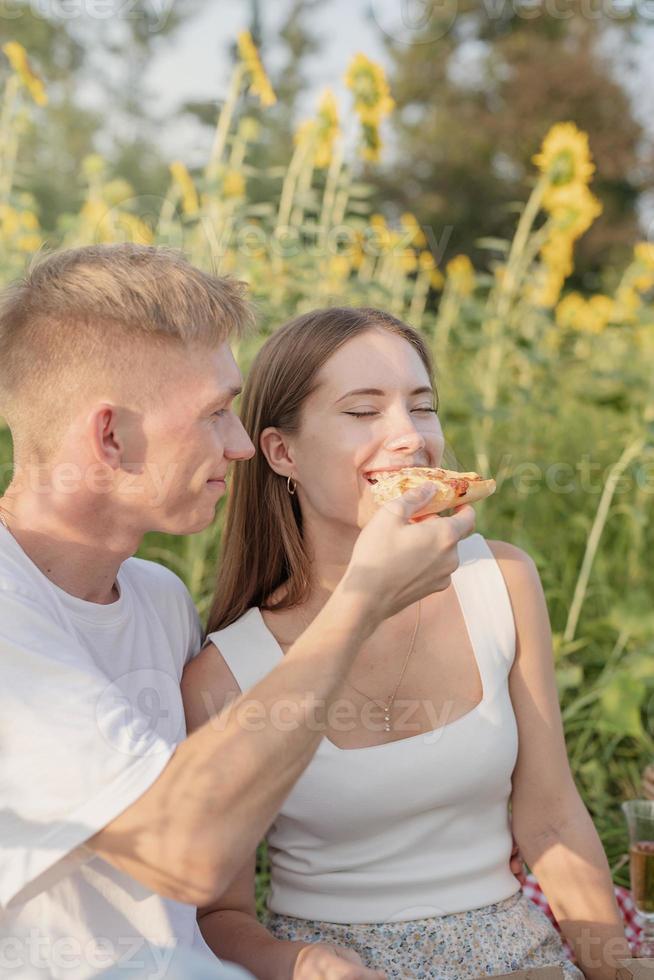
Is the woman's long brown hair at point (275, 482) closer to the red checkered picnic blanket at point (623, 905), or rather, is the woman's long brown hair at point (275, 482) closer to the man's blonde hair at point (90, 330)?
the man's blonde hair at point (90, 330)

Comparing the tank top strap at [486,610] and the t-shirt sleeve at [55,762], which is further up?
the tank top strap at [486,610]

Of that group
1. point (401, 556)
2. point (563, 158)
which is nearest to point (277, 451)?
point (401, 556)

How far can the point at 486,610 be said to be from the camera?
221cm

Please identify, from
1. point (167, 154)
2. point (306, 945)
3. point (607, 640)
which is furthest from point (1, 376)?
point (167, 154)

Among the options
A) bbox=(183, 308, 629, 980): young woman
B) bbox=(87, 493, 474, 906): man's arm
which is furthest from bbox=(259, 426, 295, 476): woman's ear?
bbox=(87, 493, 474, 906): man's arm

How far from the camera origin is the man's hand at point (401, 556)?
1561 mm

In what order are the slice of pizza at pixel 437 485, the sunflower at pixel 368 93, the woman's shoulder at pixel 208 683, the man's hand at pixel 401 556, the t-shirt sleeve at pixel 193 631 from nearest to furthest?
the man's hand at pixel 401 556 < the slice of pizza at pixel 437 485 < the woman's shoulder at pixel 208 683 < the t-shirt sleeve at pixel 193 631 < the sunflower at pixel 368 93

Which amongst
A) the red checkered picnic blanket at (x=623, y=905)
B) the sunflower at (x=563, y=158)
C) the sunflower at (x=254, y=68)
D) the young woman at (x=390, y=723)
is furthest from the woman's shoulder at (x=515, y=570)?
the sunflower at (x=563, y=158)

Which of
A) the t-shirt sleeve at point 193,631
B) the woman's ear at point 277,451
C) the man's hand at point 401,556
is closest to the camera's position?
the man's hand at point 401,556

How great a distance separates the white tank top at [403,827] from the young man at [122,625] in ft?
1.05

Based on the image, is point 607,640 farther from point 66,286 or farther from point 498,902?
point 66,286

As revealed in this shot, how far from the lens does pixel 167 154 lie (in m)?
25.9

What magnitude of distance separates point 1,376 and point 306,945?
3.61 ft

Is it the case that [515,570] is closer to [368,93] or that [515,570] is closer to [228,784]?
[228,784]
